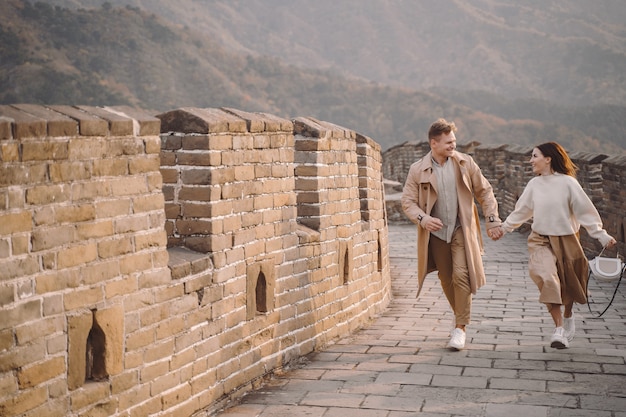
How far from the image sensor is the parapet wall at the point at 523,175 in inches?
434

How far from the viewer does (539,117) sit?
264 feet

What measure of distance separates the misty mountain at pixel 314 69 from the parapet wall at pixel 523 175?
38790mm

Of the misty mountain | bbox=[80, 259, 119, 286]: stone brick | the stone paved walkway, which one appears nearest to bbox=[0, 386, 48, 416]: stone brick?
bbox=[80, 259, 119, 286]: stone brick

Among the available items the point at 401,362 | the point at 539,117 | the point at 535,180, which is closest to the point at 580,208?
the point at 535,180

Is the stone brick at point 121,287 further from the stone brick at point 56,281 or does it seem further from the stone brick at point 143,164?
the stone brick at point 143,164

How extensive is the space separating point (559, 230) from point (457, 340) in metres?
1.11

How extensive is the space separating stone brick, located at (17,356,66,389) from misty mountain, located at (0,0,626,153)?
5601 cm

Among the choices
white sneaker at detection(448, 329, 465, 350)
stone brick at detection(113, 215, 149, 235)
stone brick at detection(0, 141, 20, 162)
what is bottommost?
white sneaker at detection(448, 329, 465, 350)

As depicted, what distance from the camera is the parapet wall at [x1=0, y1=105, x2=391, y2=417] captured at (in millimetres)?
3389

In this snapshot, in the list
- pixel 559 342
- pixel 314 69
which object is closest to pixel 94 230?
pixel 559 342

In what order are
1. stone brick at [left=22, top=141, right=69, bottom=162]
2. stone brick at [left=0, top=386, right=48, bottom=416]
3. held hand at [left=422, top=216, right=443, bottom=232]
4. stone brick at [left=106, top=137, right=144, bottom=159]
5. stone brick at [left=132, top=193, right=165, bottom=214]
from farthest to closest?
held hand at [left=422, top=216, right=443, bottom=232], stone brick at [left=132, top=193, right=165, bottom=214], stone brick at [left=106, top=137, right=144, bottom=159], stone brick at [left=22, top=141, right=69, bottom=162], stone brick at [left=0, top=386, right=48, bottom=416]

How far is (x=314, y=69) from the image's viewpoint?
95.2 meters

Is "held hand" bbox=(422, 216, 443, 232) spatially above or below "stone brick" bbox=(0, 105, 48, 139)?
below

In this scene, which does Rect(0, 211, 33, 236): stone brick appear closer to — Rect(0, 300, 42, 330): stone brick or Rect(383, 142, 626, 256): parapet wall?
Rect(0, 300, 42, 330): stone brick
